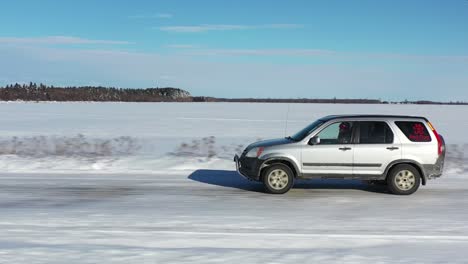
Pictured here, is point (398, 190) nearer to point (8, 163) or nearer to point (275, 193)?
point (275, 193)

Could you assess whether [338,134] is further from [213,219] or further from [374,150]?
[213,219]

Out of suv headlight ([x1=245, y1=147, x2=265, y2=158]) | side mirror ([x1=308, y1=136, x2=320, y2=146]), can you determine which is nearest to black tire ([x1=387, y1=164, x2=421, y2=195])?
side mirror ([x1=308, y1=136, x2=320, y2=146])

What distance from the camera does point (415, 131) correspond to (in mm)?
10375

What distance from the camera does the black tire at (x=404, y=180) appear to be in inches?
406

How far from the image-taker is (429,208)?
9.04m

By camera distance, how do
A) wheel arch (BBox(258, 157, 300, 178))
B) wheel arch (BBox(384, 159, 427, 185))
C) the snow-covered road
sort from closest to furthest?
the snow-covered road
wheel arch (BBox(384, 159, 427, 185))
wheel arch (BBox(258, 157, 300, 178))

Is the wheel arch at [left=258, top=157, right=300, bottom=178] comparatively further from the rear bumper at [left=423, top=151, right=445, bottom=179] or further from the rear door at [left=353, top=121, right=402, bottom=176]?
the rear bumper at [left=423, top=151, right=445, bottom=179]

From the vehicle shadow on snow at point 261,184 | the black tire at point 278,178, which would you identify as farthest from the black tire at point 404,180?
the black tire at point 278,178

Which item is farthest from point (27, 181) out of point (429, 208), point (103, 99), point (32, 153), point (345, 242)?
point (103, 99)

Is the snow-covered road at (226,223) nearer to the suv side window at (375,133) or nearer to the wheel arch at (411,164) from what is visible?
the wheel arch at (411,164)

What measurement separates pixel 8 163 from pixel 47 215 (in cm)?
743

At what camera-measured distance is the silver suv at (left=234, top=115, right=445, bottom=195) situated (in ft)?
33.7

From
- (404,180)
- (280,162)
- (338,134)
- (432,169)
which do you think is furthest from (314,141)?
(432,169)

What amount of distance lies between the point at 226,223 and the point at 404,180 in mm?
4537
